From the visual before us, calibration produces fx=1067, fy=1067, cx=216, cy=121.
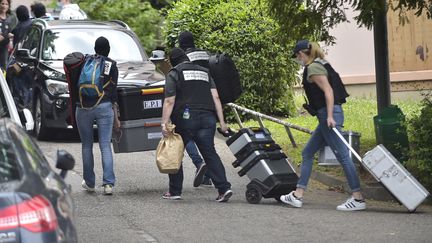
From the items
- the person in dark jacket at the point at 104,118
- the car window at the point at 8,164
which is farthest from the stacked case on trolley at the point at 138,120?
the car window at the point at 8,164

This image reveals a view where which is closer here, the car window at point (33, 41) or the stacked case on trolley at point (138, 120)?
Result: the stacked case on trolley at point (138, 120)

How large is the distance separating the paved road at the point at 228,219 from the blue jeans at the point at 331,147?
1.17 ft

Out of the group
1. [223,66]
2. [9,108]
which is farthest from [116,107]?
[9,108]

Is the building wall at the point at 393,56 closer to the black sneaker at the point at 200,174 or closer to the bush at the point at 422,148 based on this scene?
the bush at the point at 422,148

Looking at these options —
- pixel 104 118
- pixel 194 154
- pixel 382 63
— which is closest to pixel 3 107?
pixel 104 118

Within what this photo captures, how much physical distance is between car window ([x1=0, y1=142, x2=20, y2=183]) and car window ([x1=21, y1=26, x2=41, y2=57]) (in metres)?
10.1

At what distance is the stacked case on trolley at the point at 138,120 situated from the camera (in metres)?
12.5

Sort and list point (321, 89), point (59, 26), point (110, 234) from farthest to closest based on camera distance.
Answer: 1. point (59, 26)
2. point (321, 89)
3. point (110, 234)

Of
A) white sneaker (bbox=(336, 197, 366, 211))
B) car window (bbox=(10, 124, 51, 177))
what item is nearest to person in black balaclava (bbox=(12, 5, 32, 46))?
white sneaker (bbox=(336, 197, 366, 211))

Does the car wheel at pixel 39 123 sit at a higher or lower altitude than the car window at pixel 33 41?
lower

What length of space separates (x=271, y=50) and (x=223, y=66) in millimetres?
5109

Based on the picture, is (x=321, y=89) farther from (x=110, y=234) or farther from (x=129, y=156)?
(x=129, y=156)

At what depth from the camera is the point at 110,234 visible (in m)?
10.1

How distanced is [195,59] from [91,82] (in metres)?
1.22
